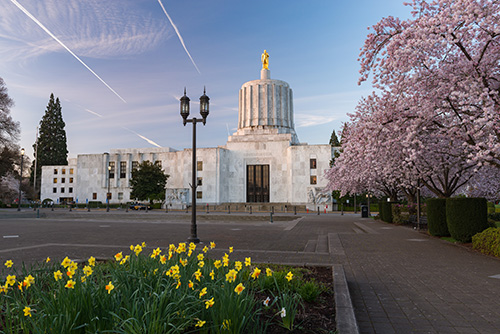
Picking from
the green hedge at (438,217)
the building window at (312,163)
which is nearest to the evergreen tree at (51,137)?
the building window at (312,163)

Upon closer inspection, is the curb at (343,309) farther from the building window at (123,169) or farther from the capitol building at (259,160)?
the building window at (123,169)

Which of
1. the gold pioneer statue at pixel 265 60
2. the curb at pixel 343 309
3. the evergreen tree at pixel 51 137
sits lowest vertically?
the curb at pixel 343 309

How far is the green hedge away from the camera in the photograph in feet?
48.3

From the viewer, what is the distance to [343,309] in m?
4.28

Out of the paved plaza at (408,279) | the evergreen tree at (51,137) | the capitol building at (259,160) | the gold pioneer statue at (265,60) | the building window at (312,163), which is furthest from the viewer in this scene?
the evergreen tree at (51,137)

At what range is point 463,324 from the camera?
4.40m

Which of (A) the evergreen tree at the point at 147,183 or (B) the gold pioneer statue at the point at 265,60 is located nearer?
(A) the evergreen tree at the point at 147,183

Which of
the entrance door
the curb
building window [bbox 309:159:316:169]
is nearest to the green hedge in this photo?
the curb

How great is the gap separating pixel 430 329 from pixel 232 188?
2643 inches

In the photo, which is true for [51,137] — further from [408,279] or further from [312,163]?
[408,279]

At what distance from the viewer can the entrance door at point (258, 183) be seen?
6981 cm

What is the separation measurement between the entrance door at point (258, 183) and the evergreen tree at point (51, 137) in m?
54.5

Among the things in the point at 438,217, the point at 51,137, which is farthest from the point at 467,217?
the point at 51,137

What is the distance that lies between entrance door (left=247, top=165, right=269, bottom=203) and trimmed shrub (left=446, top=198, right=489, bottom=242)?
5712 cm
